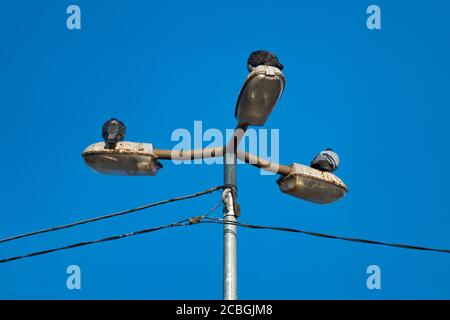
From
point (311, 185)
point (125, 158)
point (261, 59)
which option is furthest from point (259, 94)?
point (125, 158)

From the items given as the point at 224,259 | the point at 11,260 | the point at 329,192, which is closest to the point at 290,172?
the point at 329,192

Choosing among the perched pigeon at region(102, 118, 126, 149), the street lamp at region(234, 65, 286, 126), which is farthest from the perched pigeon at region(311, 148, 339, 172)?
the perched pigeon at region(102, 118, 126, 149)

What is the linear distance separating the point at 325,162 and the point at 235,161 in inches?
30.4

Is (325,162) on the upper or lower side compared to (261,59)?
lower

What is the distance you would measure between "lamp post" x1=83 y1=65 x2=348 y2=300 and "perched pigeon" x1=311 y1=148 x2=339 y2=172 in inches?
2.1

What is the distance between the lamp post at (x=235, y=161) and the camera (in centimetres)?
1266

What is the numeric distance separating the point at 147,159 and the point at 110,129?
1.06 feet

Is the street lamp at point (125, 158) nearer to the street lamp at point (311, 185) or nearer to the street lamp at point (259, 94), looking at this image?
the street lamp at point (259, 94)

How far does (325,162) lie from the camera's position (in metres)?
13.4

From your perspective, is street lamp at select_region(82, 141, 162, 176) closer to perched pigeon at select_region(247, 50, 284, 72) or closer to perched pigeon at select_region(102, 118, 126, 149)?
perched pigeon at select_region(102, 118, 126, 149)

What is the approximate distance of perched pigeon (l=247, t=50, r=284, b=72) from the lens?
503 inches

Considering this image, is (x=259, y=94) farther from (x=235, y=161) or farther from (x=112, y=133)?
(x=112, y=133)
